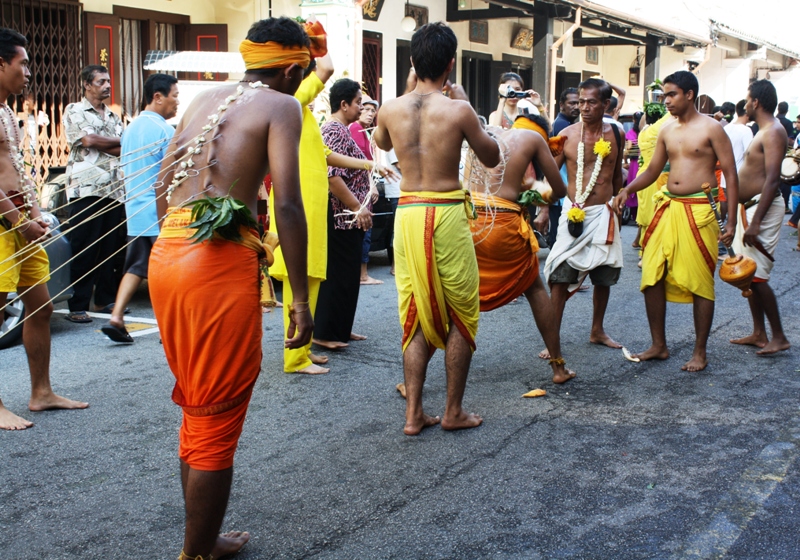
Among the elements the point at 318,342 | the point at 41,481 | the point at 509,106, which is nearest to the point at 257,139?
the point at 41,481

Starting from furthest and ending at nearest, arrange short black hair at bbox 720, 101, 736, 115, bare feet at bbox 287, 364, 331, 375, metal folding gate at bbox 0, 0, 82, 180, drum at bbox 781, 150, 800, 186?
1. short black hair at bbox 720, 101, 736, 115
2. metal folding gate at bbox 0, 0, 82, 180
3. drum at bbox 781, 150, 800, 186
4. bare feet at bbox 287, 364, 331, 375

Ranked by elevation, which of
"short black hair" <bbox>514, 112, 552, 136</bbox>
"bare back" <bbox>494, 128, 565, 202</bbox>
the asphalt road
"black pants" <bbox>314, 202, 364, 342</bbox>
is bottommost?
the asphalt road

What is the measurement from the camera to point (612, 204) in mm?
5883

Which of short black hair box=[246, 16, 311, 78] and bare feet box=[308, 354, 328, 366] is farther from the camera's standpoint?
bare feet box=[308, 354, 328, 366]

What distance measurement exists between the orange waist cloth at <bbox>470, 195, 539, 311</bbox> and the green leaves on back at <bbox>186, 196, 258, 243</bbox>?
2378 mm

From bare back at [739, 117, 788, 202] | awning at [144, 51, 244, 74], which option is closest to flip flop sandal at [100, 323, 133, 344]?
bare back at [739, 117, 788, 202]

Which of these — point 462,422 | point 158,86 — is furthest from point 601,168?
point 158,86

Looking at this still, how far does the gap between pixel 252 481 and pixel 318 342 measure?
2.39 m

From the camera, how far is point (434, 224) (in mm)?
4156

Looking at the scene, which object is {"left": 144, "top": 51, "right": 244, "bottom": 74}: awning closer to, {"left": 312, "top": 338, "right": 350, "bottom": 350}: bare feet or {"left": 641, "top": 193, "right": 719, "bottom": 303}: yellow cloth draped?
{"left": 312, "top": 338, "right": 350, "bottom": 350}: bare feet

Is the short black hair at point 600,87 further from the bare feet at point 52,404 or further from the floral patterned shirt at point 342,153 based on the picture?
the bare feet at point 52,404

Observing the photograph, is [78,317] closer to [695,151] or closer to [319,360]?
[319,360]

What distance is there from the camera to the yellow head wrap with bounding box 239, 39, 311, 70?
301 cm

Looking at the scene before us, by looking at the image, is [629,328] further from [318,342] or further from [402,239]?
[402,239]
